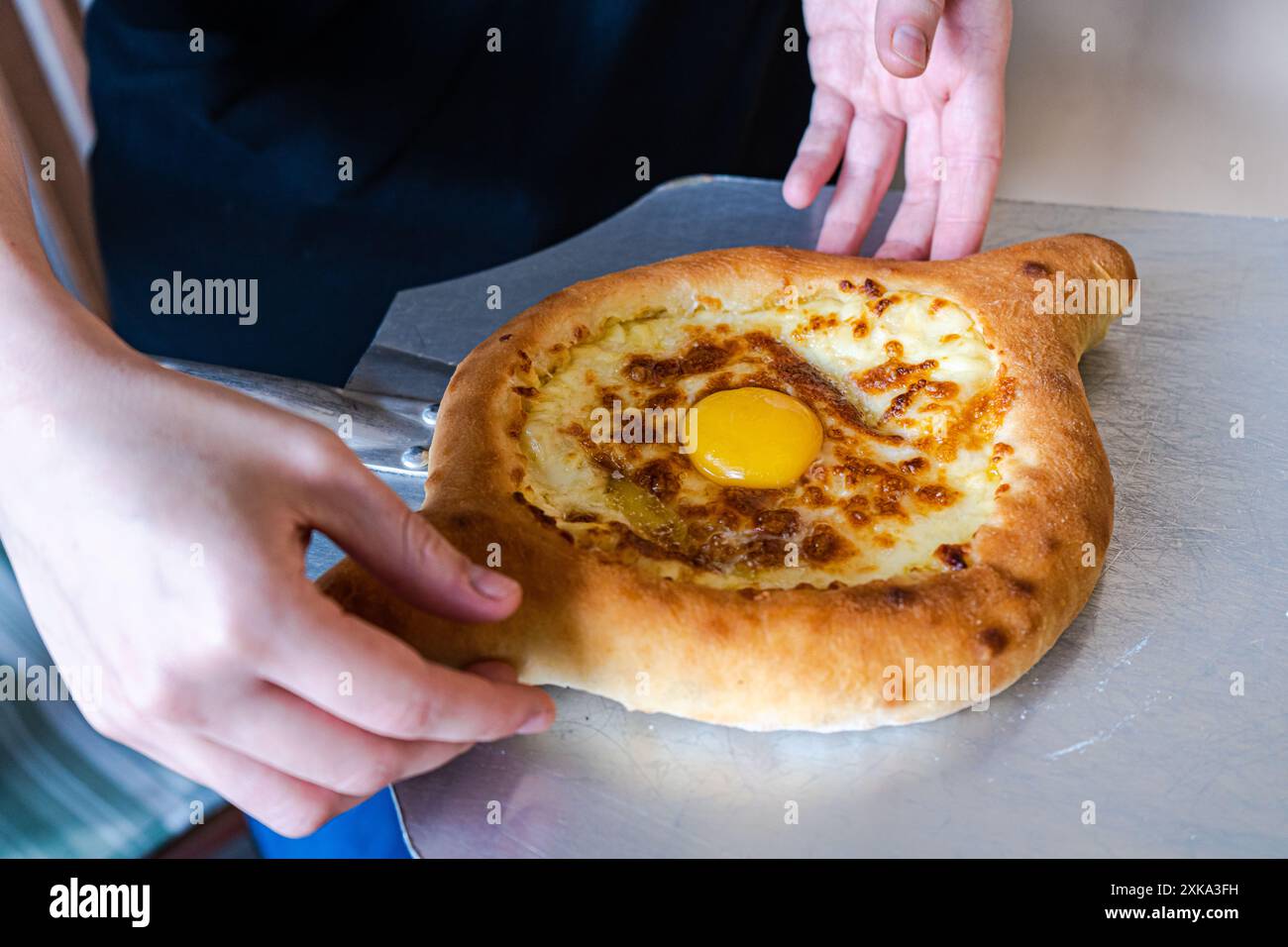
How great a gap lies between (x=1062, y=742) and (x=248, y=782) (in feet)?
4.20

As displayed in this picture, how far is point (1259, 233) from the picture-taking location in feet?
10.5

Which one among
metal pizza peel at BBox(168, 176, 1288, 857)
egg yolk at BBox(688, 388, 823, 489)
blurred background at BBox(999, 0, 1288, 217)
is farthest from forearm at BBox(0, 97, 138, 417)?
blurred background at BBox(999, 0, 1288, 217)

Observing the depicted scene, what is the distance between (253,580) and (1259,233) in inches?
116

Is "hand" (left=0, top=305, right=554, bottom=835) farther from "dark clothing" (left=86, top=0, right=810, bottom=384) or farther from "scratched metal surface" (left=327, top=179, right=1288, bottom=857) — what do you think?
"dark clothing" (left=86, top=0, right=810, bottom=384)

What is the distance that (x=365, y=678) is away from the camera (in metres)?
1.42

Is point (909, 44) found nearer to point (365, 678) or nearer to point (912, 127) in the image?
point (912, 127)

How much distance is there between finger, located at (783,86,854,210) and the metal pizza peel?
0.91m

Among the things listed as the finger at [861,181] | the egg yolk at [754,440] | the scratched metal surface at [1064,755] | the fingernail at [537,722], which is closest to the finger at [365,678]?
the fingernail at [537,722]

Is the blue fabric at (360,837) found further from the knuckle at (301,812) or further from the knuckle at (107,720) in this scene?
the knuckle at (107,720)

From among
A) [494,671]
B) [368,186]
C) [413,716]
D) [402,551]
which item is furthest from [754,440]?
[368,186]

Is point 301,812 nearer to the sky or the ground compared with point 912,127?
nearer to the ground

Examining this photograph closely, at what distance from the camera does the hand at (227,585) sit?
1.40 metres

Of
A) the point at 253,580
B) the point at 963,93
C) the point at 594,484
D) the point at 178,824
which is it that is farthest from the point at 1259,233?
the point at 178,824

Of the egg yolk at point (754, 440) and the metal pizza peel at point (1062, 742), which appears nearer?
the metal pizza peel at point (1062, 742)
